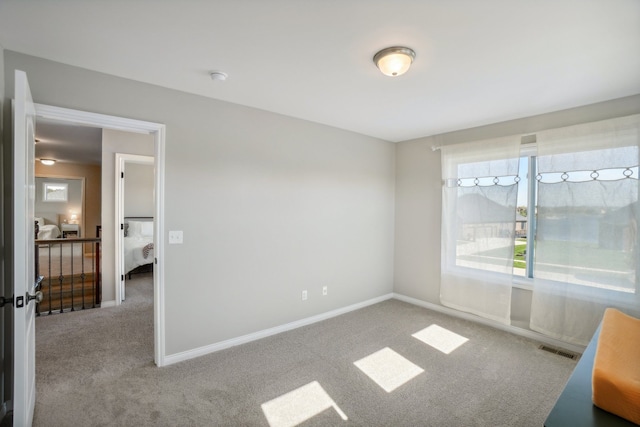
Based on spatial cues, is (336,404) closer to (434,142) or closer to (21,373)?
(21,373)

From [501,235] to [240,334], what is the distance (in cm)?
317

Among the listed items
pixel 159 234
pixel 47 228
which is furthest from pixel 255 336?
pixel 47 228

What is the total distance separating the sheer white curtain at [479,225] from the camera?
336cm

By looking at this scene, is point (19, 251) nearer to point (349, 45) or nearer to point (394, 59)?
point (349, 45)

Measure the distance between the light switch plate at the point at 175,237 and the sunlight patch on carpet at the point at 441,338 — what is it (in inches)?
106

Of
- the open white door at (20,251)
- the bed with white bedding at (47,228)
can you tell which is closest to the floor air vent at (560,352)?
the open white door at (20,251)

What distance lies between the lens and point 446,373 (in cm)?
253

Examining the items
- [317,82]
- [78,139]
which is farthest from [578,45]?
[78,139]

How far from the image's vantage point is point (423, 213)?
424 centimetres

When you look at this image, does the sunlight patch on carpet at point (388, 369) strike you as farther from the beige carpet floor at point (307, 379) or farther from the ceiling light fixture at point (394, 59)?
the ceiling light fixture at point (394, 59)

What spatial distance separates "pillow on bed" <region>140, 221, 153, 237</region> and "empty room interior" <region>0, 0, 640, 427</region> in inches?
70.1

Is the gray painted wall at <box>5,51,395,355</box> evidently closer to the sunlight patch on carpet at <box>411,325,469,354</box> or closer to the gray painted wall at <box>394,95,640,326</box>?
the gray painted wall at <box>394,95,640,326</box>

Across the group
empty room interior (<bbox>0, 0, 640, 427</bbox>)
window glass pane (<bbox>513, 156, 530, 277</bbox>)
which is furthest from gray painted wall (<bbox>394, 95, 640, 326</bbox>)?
window glass pane (<bbox>513, 156, 530, 277</bbox>)

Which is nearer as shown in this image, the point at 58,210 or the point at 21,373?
the point at 21,373
